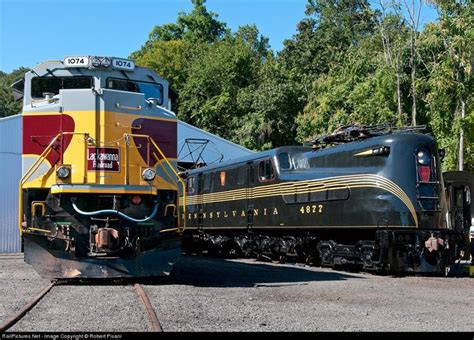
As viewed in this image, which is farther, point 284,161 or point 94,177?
point 284,161

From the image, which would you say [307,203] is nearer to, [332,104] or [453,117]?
[453,117]

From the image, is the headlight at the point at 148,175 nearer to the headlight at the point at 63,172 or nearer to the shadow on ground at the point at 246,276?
the headlight at the point at 63,172

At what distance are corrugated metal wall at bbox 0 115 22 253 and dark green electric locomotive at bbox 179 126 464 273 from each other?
32.9 feet

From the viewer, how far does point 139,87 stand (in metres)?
11.6

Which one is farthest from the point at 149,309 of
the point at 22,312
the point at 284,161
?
the point at 284,161

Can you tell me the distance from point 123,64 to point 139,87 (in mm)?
552

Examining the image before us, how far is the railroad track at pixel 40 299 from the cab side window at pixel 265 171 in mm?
7182

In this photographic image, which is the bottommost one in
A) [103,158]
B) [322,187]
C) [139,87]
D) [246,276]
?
[246,276]

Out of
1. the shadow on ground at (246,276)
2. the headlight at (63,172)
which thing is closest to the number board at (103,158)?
the headlight at (63,172)

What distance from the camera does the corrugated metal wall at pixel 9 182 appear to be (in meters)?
23.9

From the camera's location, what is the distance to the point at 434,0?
2567 cm

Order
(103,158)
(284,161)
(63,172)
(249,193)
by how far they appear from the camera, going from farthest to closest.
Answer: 1. (249,193)
2. (284,161)
3. (103,158)
4. (63,172)

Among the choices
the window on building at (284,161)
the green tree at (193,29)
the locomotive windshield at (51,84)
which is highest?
Answer: the green tree at (193,29)

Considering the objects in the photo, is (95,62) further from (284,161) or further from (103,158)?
(284,161)
